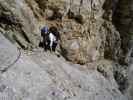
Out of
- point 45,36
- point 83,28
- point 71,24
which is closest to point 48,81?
point 45,36

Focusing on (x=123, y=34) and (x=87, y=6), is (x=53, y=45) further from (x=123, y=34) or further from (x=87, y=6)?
(x=123, y=34)

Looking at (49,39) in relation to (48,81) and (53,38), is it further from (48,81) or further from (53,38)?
(48,81)

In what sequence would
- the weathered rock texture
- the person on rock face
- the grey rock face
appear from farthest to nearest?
the person on rock face → the weathered rock texture → the grey rock face

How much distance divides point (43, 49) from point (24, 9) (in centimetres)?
189

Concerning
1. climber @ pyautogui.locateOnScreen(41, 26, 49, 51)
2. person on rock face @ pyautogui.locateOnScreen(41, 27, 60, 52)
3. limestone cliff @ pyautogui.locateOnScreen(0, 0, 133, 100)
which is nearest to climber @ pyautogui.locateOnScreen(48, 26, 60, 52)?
person on rock face @ pyautogui.locateOnScreen(41, 27, 60, 52)

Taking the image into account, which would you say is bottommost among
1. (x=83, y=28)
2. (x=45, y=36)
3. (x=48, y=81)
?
(x=48, y=81)

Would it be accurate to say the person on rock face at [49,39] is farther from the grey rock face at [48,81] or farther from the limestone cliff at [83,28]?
the grey rock face at [48,81]

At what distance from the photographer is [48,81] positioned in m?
9.80

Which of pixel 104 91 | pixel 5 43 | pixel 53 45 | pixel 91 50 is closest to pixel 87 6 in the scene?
pixel 91 50

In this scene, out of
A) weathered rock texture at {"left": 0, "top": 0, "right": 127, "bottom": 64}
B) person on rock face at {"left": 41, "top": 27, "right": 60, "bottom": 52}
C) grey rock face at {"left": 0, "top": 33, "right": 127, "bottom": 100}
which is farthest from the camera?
person on rock face at {"left": 41, "top": 27, "right": 60, "bottom": 52}

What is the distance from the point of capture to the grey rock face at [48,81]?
27.5 feet

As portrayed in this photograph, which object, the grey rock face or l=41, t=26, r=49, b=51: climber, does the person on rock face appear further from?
the grey rock face

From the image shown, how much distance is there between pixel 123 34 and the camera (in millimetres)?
16656

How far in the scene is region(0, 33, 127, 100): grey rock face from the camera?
837cm
